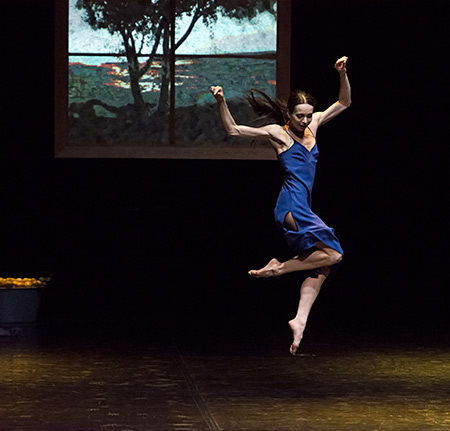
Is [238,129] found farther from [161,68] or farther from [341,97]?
[161,68]

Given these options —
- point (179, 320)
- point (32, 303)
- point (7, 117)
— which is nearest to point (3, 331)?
point (32, 303)

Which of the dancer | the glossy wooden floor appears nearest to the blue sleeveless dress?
the dancer

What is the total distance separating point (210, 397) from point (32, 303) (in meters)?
2.79

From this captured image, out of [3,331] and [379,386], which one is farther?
[3,331]

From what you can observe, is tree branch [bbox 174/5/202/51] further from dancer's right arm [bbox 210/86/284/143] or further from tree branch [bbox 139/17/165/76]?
dancer's right arm [bbox 210/86/284/143]

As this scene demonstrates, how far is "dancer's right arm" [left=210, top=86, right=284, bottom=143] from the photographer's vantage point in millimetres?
5078

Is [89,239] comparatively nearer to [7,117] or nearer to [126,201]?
[126,201]

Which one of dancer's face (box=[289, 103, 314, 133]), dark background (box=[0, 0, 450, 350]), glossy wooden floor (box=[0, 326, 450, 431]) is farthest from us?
dark background (box=[0, 0, 450, 350])

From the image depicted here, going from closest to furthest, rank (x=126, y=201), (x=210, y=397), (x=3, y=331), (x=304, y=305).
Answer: (x=304, y=305) → (x=210, y=397) → (x=3, y=331) → (x=126, y=201)

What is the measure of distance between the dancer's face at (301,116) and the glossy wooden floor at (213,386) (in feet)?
4.44

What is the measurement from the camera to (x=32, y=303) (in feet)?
28.2

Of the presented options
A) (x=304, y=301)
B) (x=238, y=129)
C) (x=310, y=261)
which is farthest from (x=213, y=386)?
(x=238, y=129)

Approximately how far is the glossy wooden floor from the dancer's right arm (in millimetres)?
1298

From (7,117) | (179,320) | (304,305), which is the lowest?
(179,320)
